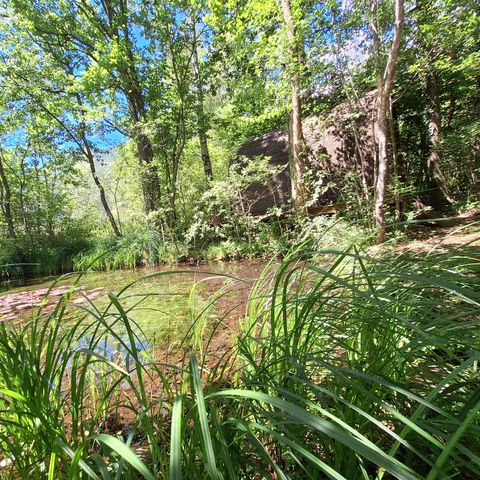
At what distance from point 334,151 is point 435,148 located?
2.10 meters

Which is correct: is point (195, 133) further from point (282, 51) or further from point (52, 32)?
point (52, 32)

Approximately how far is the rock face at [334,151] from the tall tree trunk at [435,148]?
4.38ft

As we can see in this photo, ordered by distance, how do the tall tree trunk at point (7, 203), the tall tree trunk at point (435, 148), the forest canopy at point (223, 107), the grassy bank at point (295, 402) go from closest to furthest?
the grassy bank at point (295, 402) < the forest canopy at point (223, 107) < the tall tree trunk at point (435, 148) < the tall tree trunk at point (7, 203)

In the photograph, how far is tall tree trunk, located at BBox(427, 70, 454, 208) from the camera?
19.8 feet

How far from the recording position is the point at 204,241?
24.4 ft

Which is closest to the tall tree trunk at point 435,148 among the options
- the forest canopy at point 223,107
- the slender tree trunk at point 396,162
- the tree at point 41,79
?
the forest canopy at point 223,107

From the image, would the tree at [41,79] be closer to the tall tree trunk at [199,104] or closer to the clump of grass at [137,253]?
the tall tree trunk at [199,104]

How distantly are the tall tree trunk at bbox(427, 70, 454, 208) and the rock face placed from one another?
134 centimetres

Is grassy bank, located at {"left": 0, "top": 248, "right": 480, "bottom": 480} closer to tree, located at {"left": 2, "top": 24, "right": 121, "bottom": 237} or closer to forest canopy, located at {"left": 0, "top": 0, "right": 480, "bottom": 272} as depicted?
forest canopy, located at {"left": 0, "top": 0, "right": 480, "bottom": 272}

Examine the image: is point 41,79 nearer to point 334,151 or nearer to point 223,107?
point 223,107

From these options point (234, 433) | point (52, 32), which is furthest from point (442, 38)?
point (52, 32)

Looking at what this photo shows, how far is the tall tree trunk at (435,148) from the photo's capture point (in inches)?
238

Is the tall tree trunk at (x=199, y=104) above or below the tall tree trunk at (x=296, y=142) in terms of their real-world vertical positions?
above

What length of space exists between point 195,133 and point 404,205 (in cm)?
557
